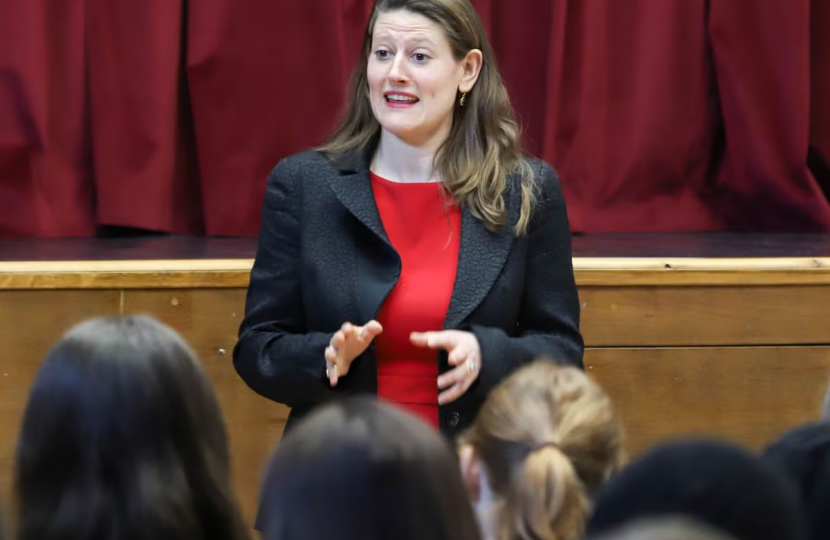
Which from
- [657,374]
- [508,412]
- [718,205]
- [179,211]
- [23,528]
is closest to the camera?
[23,528]

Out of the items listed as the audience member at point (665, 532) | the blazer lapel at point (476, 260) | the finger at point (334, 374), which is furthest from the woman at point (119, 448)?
the blazer lapel at point (476, 260)

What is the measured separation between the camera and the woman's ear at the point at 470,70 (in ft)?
6.46

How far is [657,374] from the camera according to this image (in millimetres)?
2506

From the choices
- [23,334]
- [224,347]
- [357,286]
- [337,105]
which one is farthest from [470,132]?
[337,105]

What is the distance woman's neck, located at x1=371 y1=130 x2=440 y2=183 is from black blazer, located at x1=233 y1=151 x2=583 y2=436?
50 mm

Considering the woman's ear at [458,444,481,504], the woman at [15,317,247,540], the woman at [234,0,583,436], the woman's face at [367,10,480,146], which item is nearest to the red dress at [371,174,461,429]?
the woman at [234,0,583,436]

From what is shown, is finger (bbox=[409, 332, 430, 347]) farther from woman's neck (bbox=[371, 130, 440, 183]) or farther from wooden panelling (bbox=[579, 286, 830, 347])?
wooden panelling (bbox=[579, 286, 830, 347])

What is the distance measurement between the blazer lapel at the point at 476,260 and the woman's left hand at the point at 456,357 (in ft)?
0.21

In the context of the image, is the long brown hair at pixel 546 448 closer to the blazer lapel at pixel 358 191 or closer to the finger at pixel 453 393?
the finger at pixel 453 393

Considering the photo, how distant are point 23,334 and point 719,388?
1412 millimetres

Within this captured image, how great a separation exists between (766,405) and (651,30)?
130cm

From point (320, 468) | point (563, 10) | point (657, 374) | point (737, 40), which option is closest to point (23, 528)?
point (320, 468)

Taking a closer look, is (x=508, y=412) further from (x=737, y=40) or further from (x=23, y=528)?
(x=737, y=40)

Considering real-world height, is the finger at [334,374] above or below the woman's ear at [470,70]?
below
